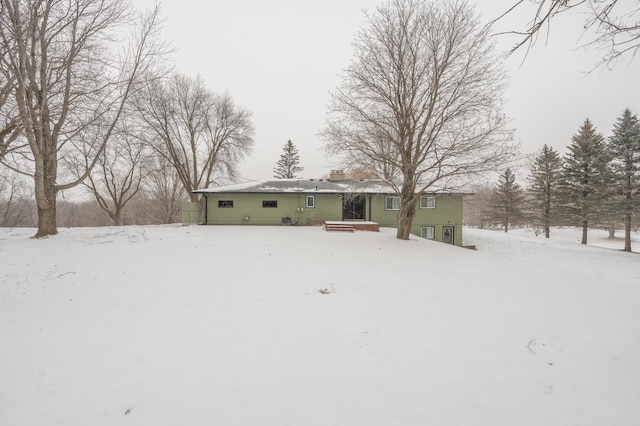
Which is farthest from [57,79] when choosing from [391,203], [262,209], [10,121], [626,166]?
[626,166]

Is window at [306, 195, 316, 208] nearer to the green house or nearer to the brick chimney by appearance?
the green house

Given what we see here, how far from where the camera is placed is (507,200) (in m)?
34.7

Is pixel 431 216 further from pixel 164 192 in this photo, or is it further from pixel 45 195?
pixel 164 192

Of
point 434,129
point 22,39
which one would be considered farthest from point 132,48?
point 434,129

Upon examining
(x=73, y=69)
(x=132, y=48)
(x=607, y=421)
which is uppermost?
(x=132, y=48)

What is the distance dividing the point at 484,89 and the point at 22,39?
1794cm

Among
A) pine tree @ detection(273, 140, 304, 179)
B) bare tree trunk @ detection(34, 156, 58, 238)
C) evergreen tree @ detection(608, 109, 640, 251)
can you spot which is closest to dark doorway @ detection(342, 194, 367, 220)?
bare tree trunk @ detection(34, 156, 58, 238)

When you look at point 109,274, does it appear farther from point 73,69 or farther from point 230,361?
point 73,69

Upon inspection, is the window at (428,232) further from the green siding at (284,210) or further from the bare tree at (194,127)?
the bare tree at (194,127)

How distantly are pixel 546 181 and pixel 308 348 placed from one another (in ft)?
119

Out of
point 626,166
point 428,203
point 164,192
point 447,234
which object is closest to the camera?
point 428,203

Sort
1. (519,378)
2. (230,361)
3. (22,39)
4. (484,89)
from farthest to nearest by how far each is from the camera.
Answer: (484,89) < (22,39) < (230,361) < (519,378)

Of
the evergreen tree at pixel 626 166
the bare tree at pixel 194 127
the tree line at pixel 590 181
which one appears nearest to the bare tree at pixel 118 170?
the bare tree at pixel 194 127

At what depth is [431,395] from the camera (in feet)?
8.66
